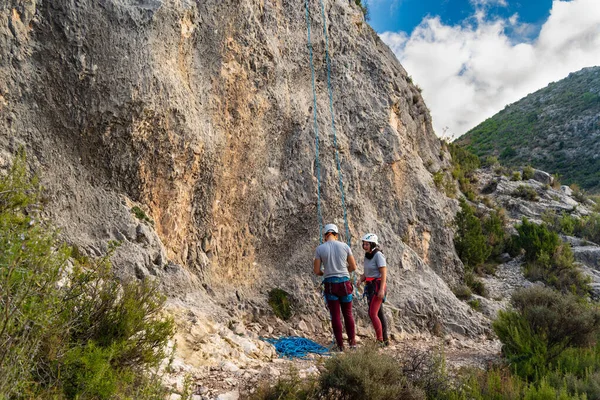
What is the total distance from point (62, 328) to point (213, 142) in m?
4.94

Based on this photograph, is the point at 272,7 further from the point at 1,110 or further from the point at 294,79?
the point at 1,110

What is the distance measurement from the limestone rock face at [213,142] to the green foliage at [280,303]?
20 centimetres

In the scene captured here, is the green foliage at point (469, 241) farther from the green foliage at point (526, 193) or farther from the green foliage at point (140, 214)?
the green foliage at point (140, 214)

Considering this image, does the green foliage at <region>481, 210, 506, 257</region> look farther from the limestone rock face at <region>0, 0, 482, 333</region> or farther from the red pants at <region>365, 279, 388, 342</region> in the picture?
the red pants at <region>365, 279, 388, 342</region>

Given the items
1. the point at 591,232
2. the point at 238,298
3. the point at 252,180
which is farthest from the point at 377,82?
the point at 591,232

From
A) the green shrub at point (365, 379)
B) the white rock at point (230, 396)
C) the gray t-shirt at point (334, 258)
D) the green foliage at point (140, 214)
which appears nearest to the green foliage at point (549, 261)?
the gray t-shirt at point (334, 258)

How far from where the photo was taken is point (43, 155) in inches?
241

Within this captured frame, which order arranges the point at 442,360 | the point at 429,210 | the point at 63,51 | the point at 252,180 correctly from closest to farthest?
1. the point at 442,360
2. the point at 63,51
3. the point at 252,180
4. the point at 429,210

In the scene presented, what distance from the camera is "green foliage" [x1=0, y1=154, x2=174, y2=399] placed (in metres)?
2.51

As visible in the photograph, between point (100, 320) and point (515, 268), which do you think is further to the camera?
point (515, 268)

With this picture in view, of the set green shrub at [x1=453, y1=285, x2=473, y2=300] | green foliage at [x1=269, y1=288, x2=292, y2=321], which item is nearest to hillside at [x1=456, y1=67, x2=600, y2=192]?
green shrub at [x1=453, y1=285, x2=473, y2=300]

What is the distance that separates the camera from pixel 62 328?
124 inches

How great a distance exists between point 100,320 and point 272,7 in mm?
7936

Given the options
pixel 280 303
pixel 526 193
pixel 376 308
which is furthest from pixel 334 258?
pixel 526 193
